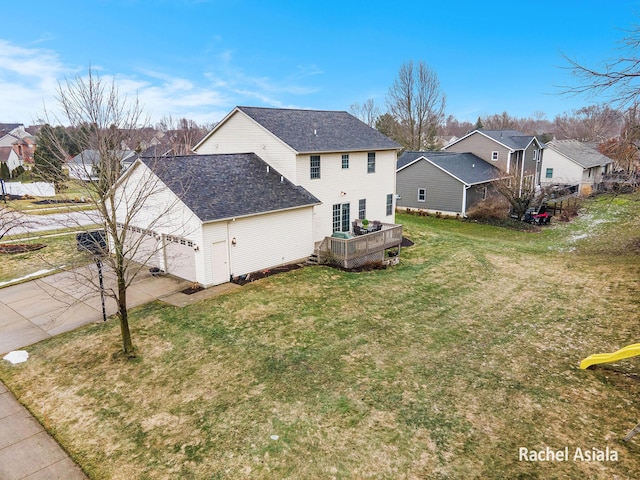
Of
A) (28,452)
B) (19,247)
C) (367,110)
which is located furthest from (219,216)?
(367,110)

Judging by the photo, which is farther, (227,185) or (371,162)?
(371,162)

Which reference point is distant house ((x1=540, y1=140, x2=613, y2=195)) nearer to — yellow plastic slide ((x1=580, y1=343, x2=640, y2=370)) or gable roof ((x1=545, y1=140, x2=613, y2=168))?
gable roof ((x1=545, y1=140, x2=613, y2=168))

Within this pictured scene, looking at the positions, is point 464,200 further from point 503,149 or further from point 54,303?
point 54,303

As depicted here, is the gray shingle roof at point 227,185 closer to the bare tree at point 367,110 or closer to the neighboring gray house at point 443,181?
the neighboring gray house at point 443,181

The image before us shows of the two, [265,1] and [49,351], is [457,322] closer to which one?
[49,351]

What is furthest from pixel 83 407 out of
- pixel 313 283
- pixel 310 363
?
pixel 313 283

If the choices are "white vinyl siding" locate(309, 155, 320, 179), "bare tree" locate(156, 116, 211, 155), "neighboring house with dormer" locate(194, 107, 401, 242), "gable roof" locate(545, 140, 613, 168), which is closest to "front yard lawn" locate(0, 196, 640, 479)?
"neighboring house with dormer" locate(194, 107, 401, 242)
